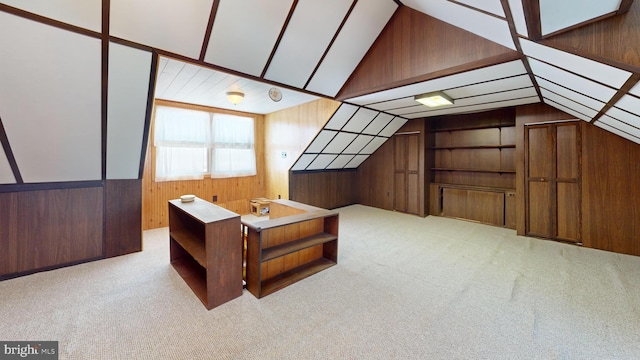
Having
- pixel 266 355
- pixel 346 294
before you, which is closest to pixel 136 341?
pixel 266 355

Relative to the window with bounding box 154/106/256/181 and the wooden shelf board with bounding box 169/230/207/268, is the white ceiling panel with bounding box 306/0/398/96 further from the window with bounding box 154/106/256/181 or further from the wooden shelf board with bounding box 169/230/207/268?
the window with bounding box 154/106/256/181

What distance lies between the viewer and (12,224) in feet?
9.07

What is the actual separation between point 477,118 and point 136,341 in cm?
648

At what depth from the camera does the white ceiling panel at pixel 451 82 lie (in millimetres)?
2627

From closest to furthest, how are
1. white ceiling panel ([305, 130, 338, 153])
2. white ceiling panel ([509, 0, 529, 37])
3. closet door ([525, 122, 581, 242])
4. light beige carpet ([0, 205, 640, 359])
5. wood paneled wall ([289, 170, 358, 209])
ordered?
white ceiling panel ([509, 0, 529, 37]) → light beige carpet ([0, 205, 640, 359]) → closet door ([525, 122, 581, 242]) → white ceiling panel ([305, 130, 338, 153]) → wood paneled wall ([289, 170, 358, 209])

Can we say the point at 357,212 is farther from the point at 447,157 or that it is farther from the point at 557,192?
the point at 557,192

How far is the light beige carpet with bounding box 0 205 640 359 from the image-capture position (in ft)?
5.84

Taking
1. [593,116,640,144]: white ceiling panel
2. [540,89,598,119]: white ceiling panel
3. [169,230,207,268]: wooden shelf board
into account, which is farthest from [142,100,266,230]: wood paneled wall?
[593,116,640,144]: white ceiling panel

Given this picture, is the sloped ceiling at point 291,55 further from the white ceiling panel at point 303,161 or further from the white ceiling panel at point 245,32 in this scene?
the white ceiling panel at point 303,161

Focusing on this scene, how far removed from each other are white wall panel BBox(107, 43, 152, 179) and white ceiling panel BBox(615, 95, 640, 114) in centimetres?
399

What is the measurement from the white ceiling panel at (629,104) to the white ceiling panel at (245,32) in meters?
A: 2.90

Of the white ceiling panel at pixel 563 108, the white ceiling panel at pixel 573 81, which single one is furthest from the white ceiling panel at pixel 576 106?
the white ceiling panel at pixel 573 81

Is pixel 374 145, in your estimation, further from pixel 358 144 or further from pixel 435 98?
pixel 435 98

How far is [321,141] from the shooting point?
16.6 feet
